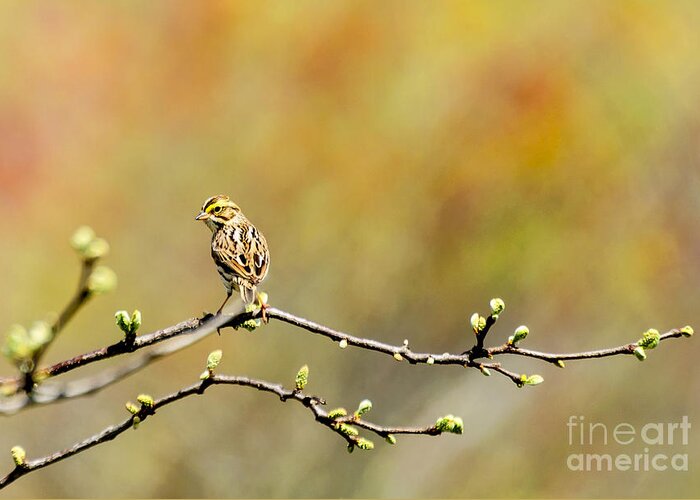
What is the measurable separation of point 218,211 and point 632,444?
1199 cm

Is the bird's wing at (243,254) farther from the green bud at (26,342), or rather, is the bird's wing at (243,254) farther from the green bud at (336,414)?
Answer: the green bud at (26,342)

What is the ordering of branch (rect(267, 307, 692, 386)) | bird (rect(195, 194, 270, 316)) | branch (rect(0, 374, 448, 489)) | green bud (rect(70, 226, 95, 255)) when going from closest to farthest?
green bud (rect(70, 226, 95, 255)) → branch (rect(0, 374, 448, 489)) → branch (rect(267, 307, 692, 386)) → bird (rect(195, 194, 270, 316))

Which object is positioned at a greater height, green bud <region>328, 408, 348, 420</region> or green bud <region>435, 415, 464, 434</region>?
green bud <region>435, 415, 464, 434</region>

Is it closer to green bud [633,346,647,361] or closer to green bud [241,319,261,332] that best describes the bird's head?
green bud [241,319,261,332]

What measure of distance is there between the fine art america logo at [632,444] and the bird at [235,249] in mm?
11251

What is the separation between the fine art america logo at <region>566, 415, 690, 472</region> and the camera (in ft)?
46.2

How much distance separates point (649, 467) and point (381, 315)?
4919 millimetres

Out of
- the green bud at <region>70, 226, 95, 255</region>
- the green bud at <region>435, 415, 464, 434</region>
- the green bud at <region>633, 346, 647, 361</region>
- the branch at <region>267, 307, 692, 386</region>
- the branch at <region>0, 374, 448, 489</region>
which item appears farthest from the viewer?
the green bud at <region>633, 346, 647, 361</region>

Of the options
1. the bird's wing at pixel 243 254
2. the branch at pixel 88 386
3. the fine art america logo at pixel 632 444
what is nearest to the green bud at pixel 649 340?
the branch at pixel 88 386

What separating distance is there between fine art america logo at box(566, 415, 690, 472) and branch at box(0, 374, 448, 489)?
12.5m

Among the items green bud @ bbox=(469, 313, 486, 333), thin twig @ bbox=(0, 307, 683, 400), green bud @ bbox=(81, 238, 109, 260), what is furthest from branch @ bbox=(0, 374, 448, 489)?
green bud @ bbox=(81, 238, 109, 260)

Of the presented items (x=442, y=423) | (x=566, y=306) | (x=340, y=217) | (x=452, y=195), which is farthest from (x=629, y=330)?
(x=442, y=423)

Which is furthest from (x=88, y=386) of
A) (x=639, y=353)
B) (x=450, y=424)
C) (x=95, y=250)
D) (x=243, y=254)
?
(x=243, y=254)

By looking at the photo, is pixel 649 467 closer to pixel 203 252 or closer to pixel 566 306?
pixel 566 306
